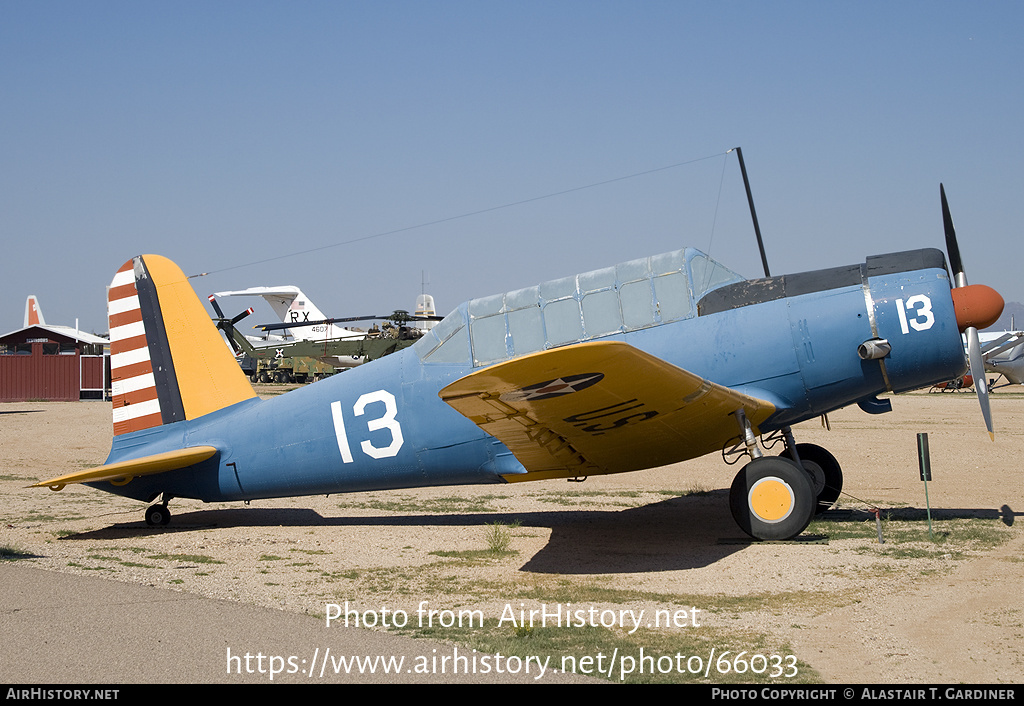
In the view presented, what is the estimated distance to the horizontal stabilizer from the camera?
9.18m

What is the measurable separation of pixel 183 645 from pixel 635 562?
4144 mm

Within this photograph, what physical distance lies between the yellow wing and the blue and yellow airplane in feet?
0.09

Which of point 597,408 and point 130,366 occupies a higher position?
point 130,366

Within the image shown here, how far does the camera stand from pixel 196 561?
26.2 feet

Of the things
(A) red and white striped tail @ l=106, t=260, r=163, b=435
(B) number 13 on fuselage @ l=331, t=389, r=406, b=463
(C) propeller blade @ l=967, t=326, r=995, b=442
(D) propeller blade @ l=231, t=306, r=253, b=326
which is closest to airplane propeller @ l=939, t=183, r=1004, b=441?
(C) propeller blade @ l=967, t=326, r=995, b=442

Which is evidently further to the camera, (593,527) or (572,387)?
(593,527)

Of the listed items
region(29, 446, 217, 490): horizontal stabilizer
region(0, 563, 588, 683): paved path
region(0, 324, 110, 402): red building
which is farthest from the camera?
region(0, 324, 110, 402): red building

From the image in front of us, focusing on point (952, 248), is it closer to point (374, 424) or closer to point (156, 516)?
point (374, 424)

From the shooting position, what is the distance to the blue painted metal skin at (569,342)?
8062 millimetres

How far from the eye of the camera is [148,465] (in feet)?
30.8

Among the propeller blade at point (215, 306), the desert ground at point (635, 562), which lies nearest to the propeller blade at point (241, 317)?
the propeller blade at point (215, 306)

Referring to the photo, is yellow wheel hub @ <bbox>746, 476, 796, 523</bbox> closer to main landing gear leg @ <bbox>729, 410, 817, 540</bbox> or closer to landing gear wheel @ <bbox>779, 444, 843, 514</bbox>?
main landing gear leg @ <bbox>729, 410, 817, 540</bbox>

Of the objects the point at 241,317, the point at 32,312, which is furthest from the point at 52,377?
the point at 32,312

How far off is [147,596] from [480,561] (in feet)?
9.71
